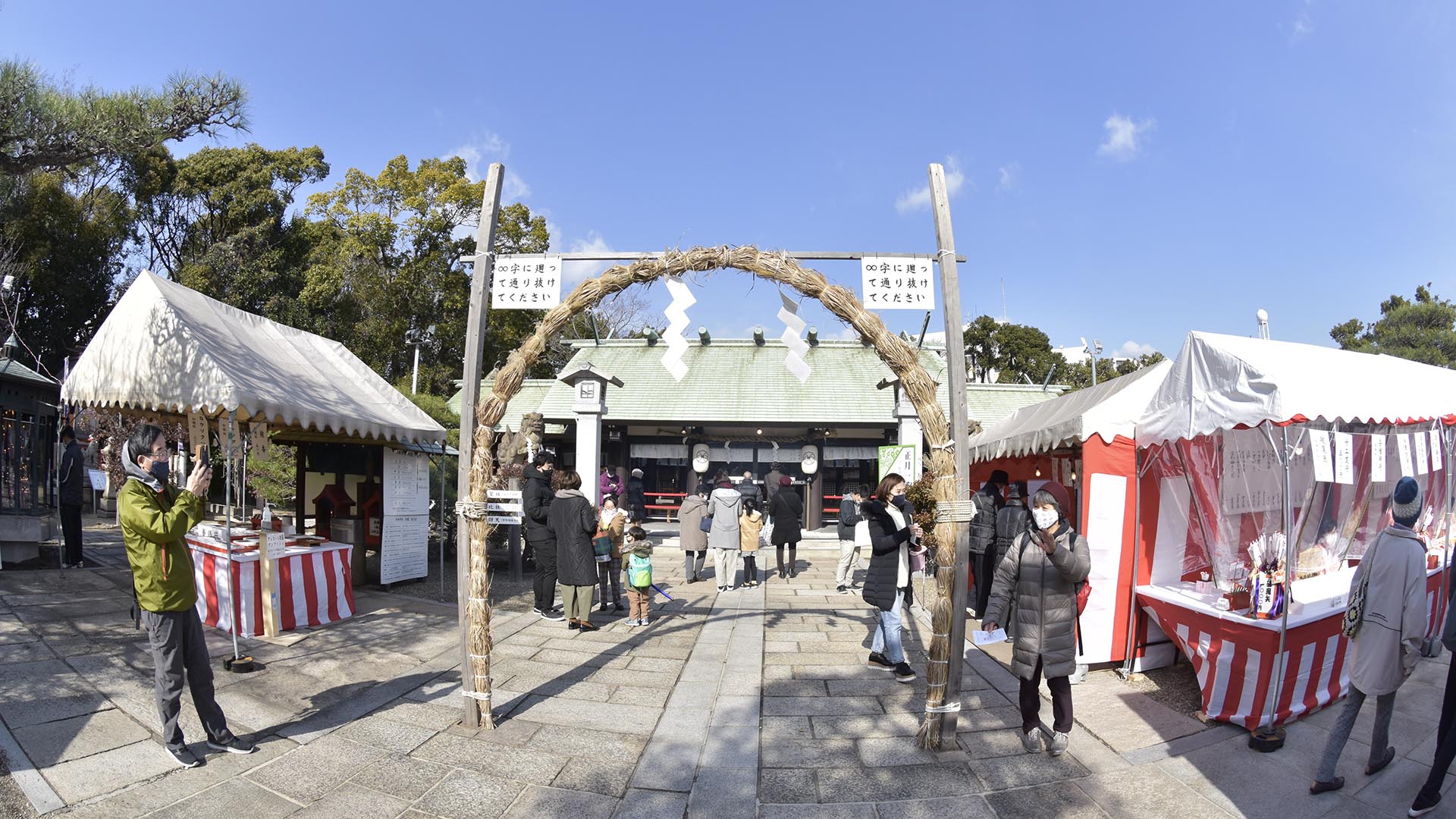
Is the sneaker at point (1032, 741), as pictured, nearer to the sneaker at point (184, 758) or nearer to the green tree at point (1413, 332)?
the sneaker at point (184, 758)

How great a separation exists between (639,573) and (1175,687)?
4985mm

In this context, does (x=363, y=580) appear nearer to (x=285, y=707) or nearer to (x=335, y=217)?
(x=285, y=707)

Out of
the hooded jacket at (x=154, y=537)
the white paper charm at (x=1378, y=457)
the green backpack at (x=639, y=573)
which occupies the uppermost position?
the white paper charm at (x=1378, y=457)

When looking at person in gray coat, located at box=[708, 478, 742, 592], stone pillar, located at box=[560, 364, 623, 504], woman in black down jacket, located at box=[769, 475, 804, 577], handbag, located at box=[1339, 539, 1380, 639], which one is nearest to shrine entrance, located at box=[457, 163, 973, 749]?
handbag, located at box=[1339, 539, 1380, 639]

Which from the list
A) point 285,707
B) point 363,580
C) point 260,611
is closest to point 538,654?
point 285,707

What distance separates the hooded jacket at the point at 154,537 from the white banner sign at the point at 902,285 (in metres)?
4.33

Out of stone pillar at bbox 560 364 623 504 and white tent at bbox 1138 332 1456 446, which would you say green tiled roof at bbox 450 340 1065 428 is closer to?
stone pillar at bbox 560 364 623 504

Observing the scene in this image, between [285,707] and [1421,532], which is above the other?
[1421,532]

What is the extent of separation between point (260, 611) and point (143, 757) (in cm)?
315

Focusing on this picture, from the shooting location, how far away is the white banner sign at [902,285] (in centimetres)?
478

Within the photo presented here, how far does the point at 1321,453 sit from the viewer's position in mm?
4801

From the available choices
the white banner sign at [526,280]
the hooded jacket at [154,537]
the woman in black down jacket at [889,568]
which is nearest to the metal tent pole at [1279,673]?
the woman in black down jacket at [889,568]

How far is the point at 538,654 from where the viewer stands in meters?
6.54

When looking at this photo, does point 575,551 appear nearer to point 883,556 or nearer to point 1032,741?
point 883,556
